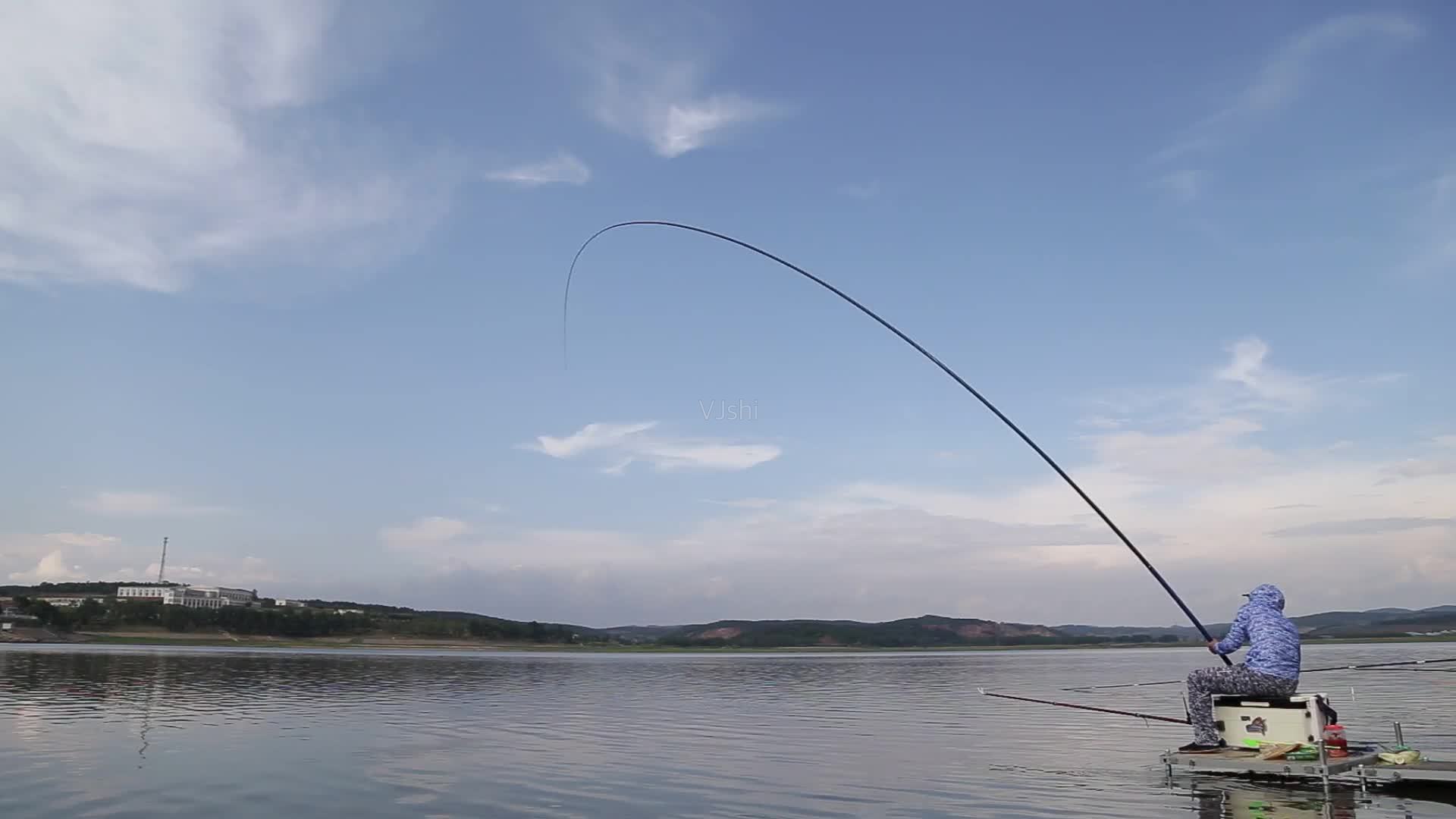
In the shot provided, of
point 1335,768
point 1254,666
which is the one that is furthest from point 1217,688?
point 1335,768

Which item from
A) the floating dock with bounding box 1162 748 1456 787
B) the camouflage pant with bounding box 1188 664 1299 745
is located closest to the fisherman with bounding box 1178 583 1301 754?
the camouflage pant with bounding box 1188 664 1299 745

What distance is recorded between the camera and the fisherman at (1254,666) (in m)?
15.4

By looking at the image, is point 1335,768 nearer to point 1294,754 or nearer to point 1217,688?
point 1294,754

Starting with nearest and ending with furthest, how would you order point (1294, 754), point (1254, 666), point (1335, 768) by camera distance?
1. point (1335, 768)
2. point (1294, 754)
3. point (1254, 666)

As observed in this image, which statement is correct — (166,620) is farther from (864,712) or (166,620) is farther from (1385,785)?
(1385,785)

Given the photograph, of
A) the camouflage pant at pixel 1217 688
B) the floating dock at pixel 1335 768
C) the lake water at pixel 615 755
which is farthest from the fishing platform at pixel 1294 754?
the lake water at pixel 615 755

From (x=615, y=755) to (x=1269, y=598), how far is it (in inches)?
496

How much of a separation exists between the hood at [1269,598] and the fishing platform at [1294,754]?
138 centimetres

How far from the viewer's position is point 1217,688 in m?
15.7

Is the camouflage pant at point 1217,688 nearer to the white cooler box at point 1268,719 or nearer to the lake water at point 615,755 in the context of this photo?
the white cooler box at point 1268,719

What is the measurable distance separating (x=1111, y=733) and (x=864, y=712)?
10.8 metres

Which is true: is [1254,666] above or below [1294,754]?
above

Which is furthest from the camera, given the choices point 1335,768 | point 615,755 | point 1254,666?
point 615,755

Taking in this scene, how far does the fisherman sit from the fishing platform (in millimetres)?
171
